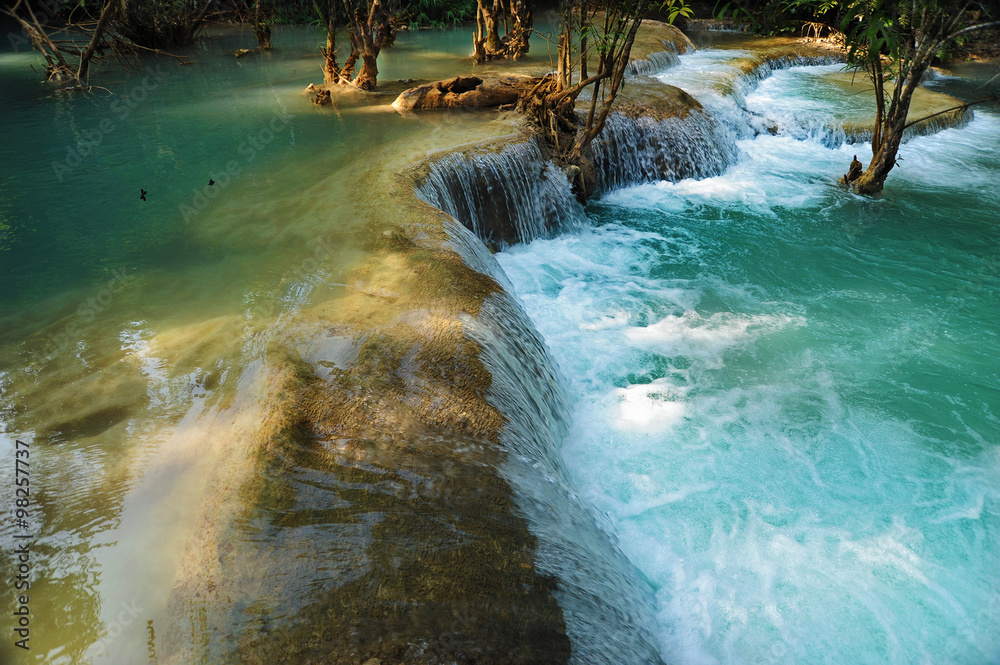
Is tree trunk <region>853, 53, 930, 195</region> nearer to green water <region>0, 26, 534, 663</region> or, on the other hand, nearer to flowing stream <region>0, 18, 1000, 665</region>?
flowing stream <region>0, 18, 1000, 665</region>

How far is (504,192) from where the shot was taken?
687 cm

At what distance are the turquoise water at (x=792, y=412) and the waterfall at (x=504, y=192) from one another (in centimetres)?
28

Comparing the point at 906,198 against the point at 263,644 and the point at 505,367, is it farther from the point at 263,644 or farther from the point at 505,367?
the point at 263,644

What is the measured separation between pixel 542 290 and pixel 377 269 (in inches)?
88.1

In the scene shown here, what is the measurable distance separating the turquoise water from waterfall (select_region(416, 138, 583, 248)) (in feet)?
0.92

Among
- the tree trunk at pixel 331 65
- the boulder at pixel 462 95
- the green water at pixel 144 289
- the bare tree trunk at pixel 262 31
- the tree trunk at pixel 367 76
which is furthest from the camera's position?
the bare tree trunk at pixel 262 31

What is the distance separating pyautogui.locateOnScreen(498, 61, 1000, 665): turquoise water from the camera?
10.6 ft

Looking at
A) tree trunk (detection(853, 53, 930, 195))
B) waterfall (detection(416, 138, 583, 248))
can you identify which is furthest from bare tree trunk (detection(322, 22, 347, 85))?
tree trunk (detection(853, 53, 930, 195))

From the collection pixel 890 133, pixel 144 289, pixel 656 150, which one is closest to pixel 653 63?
pixel 656 150

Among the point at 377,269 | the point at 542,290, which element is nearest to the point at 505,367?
the point at 377,269

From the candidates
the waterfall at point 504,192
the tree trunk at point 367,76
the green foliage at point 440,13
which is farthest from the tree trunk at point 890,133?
the green foliage at point 440,13

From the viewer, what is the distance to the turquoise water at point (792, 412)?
322 centimetres

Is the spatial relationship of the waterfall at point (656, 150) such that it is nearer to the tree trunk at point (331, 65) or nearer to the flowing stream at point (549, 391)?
the flowing stream at point (549, 391)

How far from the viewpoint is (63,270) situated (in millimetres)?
4590
